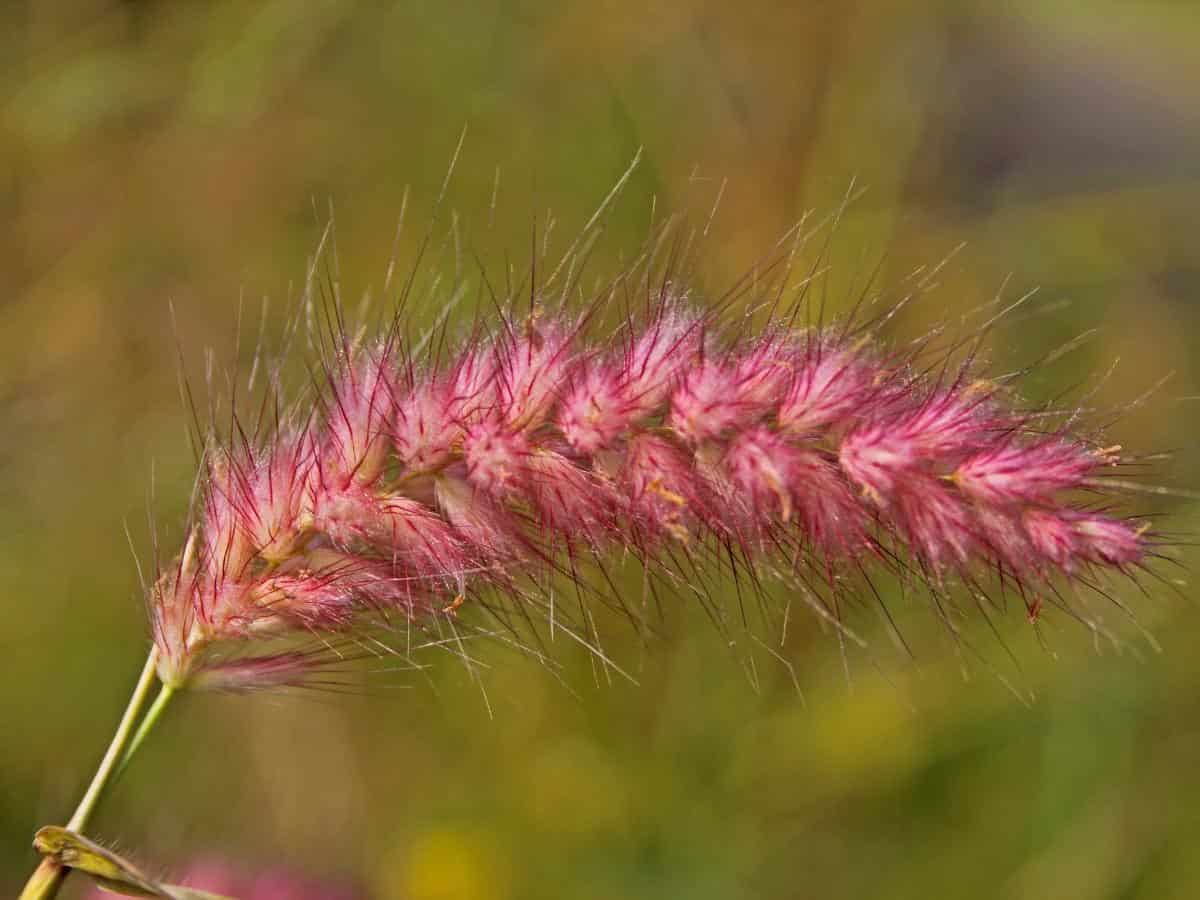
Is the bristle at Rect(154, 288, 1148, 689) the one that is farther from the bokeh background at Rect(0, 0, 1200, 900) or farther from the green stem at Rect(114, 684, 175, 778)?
the bokeh background at Rect(0, 0, 1200, 900)

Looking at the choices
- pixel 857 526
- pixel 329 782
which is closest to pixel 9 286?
pixel 329 782

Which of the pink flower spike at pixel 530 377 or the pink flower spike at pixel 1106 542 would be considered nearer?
the pink flower spike at pixel 1106 542

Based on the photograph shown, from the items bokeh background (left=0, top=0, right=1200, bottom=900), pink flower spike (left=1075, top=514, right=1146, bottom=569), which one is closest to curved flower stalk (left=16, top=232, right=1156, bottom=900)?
pink flower spike (left=1075, top=514, right=1146, bottom=569)

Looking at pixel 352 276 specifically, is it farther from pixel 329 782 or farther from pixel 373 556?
pixel 373 556

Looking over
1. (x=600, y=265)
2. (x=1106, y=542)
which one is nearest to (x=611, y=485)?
(x=1106, y=542)

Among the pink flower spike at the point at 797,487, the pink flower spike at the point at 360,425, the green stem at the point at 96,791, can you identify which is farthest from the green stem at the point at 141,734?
the pink flower spike at the point at 797,487

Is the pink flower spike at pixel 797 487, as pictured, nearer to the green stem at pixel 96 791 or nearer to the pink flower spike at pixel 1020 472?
the pink flower spike at pixel 1020 472
